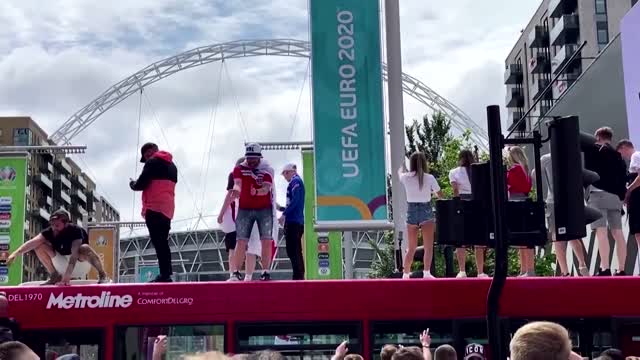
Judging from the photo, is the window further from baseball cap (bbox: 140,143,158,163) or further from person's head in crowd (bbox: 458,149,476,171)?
person's head in crowd (bbox: 458,149,476,171)

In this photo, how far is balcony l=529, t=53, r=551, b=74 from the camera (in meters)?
77.8

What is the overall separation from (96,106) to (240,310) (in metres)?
62.2

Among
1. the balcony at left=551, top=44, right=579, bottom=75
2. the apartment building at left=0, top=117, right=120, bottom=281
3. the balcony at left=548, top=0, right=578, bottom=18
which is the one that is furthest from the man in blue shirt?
the apartment building at left=0, top=117, right=120, bottom=281

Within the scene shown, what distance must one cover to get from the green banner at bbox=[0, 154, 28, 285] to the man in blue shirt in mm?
22640

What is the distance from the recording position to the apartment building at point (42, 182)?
11119cm

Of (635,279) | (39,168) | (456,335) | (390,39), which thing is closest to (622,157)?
(635,279)

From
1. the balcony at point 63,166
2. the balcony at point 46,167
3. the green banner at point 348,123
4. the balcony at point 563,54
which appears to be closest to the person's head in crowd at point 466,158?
the green banner at point 348,123

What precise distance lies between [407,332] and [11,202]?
2657 centimetres

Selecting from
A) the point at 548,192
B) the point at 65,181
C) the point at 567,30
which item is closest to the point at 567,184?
the point at 548,192

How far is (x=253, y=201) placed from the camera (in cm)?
1134

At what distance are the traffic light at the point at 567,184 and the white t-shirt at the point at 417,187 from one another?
16.6 feet

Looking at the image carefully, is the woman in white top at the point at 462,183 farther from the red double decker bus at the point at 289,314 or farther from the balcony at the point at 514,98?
the balcony at the point at 514,98

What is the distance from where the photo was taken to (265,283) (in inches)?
409

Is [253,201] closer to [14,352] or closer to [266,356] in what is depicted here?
[14,352]
